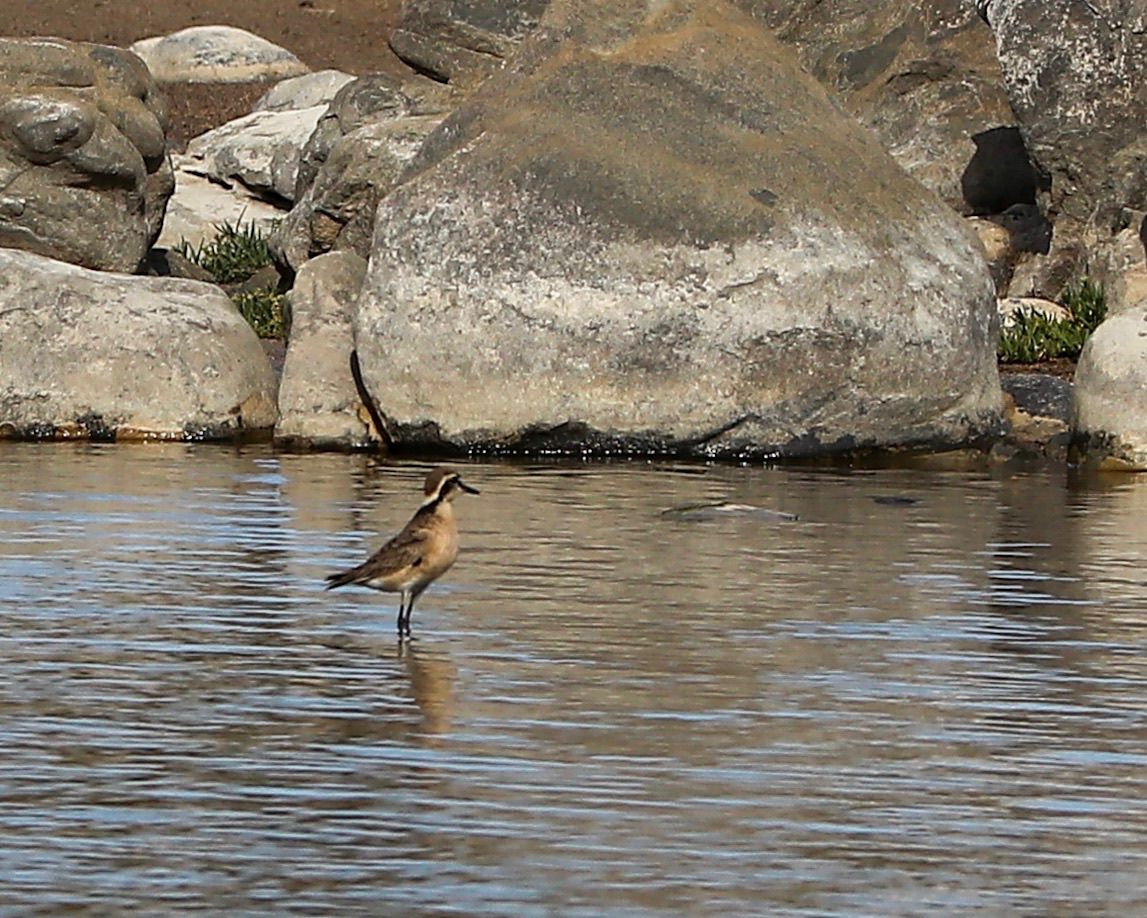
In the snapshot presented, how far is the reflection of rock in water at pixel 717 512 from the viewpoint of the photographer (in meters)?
15.0

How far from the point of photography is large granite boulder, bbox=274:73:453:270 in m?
24.5

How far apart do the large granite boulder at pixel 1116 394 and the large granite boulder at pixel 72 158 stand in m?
9.42

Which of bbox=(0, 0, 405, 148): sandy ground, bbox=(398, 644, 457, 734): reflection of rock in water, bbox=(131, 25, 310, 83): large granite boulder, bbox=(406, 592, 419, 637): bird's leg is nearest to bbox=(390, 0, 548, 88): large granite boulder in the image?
bbox=(406, 592, 419, 637): bird's leg

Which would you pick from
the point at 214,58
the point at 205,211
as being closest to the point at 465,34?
the point at 205,211

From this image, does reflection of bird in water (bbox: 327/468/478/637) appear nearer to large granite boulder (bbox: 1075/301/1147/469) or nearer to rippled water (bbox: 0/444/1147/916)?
rippled water (bbox: 0/444/1147/916)

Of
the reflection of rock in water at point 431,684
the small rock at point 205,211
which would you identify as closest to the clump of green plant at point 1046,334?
the small rock at point 205,211

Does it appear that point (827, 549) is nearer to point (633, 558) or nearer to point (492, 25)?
point (633, 558)

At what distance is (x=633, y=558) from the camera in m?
13.3

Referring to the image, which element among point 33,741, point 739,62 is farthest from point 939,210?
point 33,741

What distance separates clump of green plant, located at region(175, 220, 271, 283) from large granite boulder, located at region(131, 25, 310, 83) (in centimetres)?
1781

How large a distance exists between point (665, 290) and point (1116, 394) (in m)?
3.04

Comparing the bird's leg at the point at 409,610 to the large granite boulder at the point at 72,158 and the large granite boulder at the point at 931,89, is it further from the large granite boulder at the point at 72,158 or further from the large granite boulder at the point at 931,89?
the large granite boulder at the point at 931,89

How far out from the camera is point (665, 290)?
18266mm

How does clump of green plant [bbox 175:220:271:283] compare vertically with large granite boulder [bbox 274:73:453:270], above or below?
below
